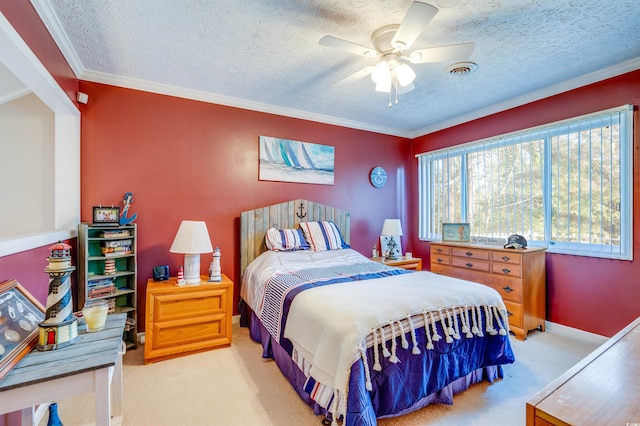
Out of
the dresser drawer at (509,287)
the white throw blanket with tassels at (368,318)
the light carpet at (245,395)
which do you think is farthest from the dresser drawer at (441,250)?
the white throw blanket with tassels at (368,318)

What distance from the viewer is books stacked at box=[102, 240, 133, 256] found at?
253 centimetres

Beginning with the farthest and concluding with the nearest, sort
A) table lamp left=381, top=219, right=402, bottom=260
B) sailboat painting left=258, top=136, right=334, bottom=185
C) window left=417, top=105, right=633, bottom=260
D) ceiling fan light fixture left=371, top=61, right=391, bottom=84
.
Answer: table lamp left=381, top=219, right=402, bottom=260 → sailboat painting left=258, top=136, right=334, bottom=185 → window left=417, top=105, right=633, bottom=260 → ceiling fan light fixture left=371, top=61, right=391, bottom=84

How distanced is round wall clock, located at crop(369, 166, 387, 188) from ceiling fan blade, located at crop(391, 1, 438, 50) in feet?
8.22

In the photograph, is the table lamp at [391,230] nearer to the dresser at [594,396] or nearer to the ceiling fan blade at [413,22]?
the ceiling fan blade at [413,22]

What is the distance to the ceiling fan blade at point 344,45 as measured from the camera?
70.1 inches

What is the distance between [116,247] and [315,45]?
7.86ft

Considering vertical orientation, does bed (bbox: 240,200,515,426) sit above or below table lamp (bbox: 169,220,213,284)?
below

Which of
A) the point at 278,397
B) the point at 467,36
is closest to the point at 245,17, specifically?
the point at 467,36

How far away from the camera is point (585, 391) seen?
0.80 metres

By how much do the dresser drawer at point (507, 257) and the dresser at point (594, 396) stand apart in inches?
83.0

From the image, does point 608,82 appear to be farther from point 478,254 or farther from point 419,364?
point 419,364

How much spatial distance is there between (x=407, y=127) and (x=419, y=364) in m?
3.60

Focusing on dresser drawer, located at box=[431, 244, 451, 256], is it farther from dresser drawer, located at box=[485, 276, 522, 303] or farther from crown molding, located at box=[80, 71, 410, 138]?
crown molding, located at box=[80, 71, 410, 138]

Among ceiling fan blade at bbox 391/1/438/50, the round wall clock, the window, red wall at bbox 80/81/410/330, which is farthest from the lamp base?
the window
